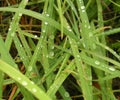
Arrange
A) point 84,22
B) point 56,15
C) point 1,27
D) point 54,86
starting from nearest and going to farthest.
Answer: point 54,86
point 84,22
point 56,15
point 1,27

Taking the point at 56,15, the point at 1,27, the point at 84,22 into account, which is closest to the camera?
the point at 84,22

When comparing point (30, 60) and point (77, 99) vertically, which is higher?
point (30, 60)

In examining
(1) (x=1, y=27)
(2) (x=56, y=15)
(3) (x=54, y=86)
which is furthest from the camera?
(1) (x=1, y=27)

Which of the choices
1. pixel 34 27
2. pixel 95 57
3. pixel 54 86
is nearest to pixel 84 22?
pixel 95 57

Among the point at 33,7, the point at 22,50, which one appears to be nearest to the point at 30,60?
the point at 22,50

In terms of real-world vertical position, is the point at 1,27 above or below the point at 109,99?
above

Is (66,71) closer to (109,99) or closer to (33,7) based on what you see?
(109,99)

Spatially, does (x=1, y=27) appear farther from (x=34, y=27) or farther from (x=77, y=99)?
(x=77, y=99)

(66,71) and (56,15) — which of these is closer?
(66,71)

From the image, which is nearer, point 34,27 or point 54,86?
point 54,86
